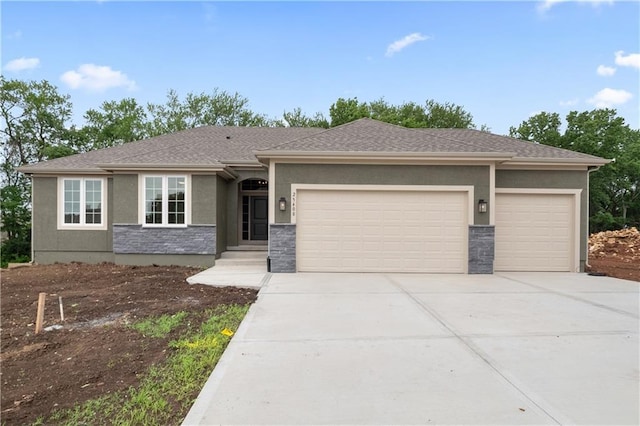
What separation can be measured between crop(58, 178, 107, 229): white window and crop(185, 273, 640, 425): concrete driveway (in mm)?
8034

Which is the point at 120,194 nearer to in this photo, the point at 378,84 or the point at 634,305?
the point at 634,305

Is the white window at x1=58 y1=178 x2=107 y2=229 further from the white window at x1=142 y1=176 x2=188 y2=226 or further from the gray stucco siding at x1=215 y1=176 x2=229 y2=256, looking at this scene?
the gray stucco siding at x1=215 y1=176 x2=229 y2=256

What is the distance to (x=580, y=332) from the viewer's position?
4.46 m

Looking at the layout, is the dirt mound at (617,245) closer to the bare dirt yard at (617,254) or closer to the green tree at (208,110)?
the bare dirt yard at (617,254)

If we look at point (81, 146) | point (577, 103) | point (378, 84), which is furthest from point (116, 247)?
point (577, 103)

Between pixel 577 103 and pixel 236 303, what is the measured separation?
29.8 metres

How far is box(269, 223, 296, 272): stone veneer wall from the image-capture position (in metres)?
8.91

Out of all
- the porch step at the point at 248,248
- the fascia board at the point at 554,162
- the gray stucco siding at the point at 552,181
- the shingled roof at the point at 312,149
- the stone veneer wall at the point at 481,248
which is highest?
the shingled roof at the point at 312,149

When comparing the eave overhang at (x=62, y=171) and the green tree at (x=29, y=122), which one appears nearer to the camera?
the eave overhang at (x=62, y=171)

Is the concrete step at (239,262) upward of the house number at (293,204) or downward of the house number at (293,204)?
downward

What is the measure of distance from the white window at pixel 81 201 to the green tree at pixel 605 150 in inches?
1161

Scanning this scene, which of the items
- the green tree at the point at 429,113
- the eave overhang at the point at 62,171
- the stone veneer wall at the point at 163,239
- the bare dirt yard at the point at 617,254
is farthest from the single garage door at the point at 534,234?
the green tree at the point at 429,113

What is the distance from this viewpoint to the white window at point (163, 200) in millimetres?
10336

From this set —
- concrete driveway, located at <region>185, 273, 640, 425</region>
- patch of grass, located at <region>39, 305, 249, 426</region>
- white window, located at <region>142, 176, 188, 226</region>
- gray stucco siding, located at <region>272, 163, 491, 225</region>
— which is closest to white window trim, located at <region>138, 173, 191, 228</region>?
white window, located at <region>142, 176, 188, 226</region>
